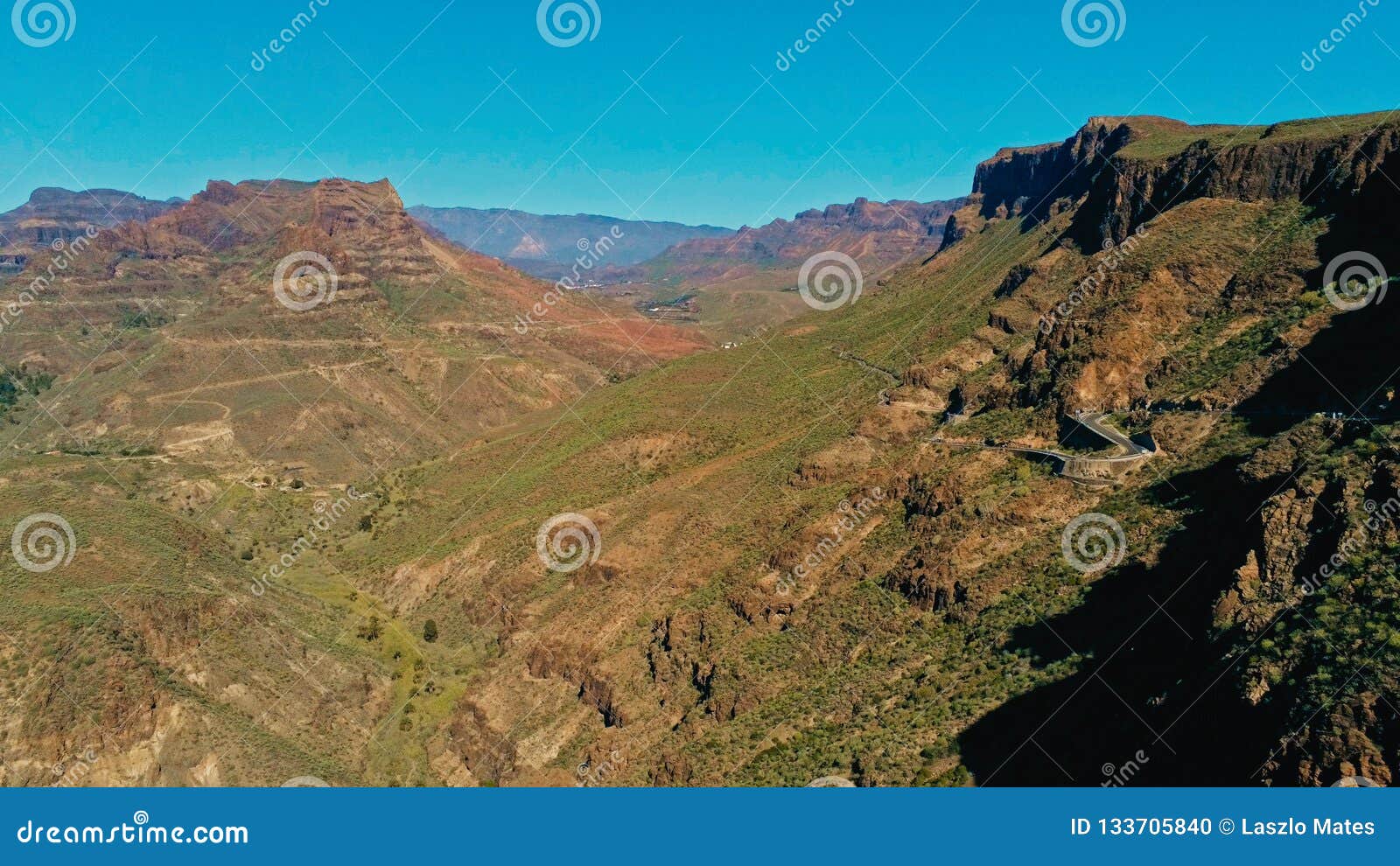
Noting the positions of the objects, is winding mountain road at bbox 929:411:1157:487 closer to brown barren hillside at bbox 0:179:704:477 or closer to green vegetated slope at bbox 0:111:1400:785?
green vegetated slope at bbox 0:111:1400:785

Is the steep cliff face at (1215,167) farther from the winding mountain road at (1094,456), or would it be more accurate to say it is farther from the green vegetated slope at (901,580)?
the winding mountain road at (1094,456)

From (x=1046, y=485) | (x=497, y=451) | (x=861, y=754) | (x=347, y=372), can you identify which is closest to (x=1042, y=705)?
(x=861, y=754)

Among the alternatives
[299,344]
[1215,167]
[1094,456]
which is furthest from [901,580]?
[299,344]

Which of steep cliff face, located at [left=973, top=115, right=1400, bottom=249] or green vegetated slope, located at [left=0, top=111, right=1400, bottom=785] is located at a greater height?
steep cliff face, located at [left=973, top=115, right=1400, bottom=249]

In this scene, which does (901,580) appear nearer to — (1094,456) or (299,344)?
(1094,456)

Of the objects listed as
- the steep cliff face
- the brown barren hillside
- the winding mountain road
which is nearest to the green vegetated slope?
the steep cliff face

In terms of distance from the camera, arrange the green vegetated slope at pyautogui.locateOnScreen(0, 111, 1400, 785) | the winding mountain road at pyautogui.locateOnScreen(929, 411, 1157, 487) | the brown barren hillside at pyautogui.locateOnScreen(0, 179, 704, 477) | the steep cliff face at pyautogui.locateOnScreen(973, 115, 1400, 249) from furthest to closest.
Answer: the brown barren hillside at pyautogui.locateOnScreen(0, 179, 704, 477)
the steep cliff face at pyautogui.locateOnScreen(973, 115, 1400, 249)
the winding mountain road at pyautogui.locateOnScreen(929, 411, 1157, 487)
the green vegetated slope at pyautogui.locateOnScreen(0, 111, 1400, 785)

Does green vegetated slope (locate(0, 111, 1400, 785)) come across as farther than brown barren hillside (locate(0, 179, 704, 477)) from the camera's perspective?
No

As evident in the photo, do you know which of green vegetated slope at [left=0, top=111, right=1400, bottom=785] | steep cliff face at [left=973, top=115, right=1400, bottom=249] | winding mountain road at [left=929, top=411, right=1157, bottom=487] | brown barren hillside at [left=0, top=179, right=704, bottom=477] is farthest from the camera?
brown barren hillside at [left=0, top=179, right=704, bottom=477]

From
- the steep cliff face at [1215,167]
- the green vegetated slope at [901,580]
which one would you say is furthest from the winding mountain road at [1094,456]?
the steep cliff face at [1215,167]

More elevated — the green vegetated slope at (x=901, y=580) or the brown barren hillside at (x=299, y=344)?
the brown barren hillside at (x=299, y=344)

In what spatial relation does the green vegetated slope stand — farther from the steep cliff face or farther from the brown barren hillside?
the brown barren hillside

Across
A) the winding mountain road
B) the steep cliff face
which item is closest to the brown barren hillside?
the steep cliff face
